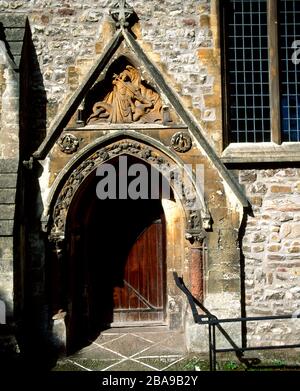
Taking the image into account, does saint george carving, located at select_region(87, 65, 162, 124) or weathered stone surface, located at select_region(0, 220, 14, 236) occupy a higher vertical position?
saint george carving, located at select_region(87, 65, 162, 124)

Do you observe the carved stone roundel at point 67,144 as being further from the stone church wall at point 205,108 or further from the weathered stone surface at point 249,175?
the weathered stone surface at point 249,175

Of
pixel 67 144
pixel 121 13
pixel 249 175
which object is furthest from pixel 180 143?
pixel 121 13

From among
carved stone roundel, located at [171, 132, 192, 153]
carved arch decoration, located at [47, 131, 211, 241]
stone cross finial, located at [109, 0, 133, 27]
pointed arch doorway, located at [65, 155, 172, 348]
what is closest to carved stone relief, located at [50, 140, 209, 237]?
carved arch decoration, located at [47, 131, 211, 241]

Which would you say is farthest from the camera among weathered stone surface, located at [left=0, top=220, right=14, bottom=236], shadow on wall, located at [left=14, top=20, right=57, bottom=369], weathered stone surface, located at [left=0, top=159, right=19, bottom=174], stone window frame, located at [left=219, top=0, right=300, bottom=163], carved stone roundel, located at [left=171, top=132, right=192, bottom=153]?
stone window frame, located at [left=219, top=0, right=300, bottom=163]

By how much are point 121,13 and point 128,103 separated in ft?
4.22

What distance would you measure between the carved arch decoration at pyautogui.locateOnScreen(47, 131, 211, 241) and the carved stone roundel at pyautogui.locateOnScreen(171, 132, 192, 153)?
0.44 feet

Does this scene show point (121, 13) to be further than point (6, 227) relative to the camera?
Yes

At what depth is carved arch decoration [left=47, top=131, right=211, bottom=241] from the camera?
250 inches

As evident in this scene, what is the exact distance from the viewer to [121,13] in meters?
6.50

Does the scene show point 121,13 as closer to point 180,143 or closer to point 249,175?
point 180,143

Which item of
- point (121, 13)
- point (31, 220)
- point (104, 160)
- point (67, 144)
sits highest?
point (121, 13)

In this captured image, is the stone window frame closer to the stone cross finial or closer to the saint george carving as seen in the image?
the saint george carving

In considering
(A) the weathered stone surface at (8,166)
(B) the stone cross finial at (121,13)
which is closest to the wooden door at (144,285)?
(A) the weathered stone surface at (8,166)
